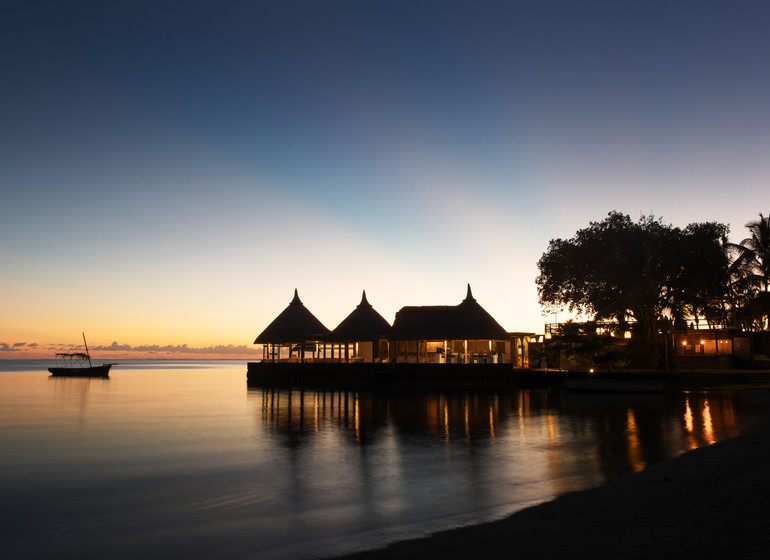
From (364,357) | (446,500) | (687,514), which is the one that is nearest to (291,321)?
(364,357)

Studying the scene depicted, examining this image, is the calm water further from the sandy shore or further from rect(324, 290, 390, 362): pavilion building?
rect(324, 290, 390, 362): pavilion building

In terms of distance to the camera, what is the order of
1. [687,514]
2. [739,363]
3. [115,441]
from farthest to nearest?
[739,363] → [115,441] → [687,514]

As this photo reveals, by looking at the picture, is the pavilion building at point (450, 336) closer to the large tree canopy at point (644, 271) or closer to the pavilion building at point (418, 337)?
the pavilion building at point (418, 337)

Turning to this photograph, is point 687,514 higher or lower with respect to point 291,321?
lower

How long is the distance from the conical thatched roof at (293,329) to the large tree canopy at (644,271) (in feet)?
78.8

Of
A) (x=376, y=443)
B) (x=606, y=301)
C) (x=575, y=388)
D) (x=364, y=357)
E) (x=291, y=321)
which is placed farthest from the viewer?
(x=291, y=321)

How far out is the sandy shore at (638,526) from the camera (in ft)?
21.9

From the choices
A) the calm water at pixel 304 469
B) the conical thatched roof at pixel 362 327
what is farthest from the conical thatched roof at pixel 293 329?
the calm water at pixel 304 469

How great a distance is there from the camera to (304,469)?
15.0 m

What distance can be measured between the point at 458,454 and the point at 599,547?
32.1 ft

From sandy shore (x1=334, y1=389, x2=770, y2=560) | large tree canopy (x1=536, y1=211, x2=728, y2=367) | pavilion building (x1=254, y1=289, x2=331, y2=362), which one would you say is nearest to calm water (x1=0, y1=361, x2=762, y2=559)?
sandy shore (x1=334, y1=389, x2=770, y2=560)

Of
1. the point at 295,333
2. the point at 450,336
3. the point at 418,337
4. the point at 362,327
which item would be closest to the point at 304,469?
the point at 450,336

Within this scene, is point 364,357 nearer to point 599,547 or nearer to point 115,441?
point 115,441

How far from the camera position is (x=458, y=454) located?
16.5 metres
